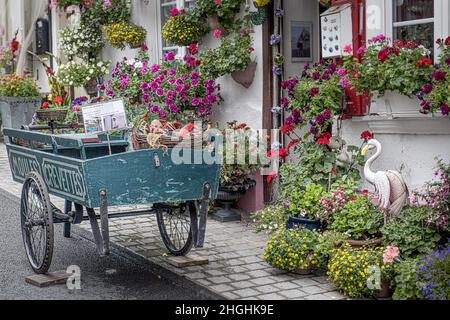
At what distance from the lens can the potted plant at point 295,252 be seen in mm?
5707

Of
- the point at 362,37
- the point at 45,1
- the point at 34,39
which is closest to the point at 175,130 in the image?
the point at 362,37

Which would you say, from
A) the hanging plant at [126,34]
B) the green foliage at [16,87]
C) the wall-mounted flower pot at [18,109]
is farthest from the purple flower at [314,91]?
the green foliage at [16,87]

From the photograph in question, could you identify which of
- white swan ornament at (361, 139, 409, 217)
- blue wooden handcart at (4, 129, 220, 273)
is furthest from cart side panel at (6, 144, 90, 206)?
white swan ornament at (361, 139, 409, 217)

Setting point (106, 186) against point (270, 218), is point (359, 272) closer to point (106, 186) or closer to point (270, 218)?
point (106, 186)

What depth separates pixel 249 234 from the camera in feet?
24.1

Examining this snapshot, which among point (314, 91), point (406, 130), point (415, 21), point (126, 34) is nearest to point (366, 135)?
point (406, 130)

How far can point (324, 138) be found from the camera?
664cm

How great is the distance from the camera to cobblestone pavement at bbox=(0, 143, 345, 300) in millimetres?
5391

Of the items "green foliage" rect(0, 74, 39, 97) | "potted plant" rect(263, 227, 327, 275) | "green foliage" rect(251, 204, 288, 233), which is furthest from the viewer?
"green foliage" rect(0, 74, 39, 97)

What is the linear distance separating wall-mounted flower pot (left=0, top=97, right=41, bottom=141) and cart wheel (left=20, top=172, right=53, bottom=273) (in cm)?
810

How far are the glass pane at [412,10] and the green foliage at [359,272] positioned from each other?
219 centimetres

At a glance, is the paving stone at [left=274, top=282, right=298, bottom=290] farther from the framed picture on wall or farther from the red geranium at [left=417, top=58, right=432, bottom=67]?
the framed picture on wall
